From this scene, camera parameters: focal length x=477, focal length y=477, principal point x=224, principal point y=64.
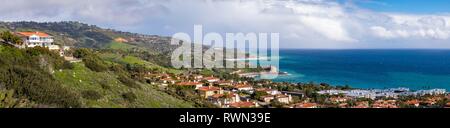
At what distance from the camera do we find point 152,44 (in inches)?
3905

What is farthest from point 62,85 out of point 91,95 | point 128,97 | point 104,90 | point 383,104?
point 383,104

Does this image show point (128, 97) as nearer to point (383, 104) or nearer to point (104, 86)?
point (104, 86)

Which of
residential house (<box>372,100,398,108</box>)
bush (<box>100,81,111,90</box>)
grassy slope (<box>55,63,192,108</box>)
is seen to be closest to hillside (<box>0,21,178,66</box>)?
residential house (<box>372,100,398,108</box>)

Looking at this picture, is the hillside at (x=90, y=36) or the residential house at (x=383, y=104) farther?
the hillside at (x=90, y=36)

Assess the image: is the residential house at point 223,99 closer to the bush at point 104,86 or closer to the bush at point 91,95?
the bush at point 104,86

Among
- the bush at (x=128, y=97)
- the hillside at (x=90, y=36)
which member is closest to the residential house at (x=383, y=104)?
the bush at (x=128, y=97)

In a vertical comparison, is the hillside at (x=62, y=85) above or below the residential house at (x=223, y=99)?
above

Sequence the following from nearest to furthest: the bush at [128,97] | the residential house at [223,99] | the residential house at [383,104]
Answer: the bush at [128,97], the residential house at [383,104], the residential house at [223,99]

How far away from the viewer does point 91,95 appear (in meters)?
12.4

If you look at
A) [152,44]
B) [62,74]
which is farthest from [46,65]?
[152,44]

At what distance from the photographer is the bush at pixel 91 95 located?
12234mm

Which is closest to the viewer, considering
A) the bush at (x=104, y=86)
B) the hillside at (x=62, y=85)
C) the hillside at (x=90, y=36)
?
the hillside at (x=62, y=85)
